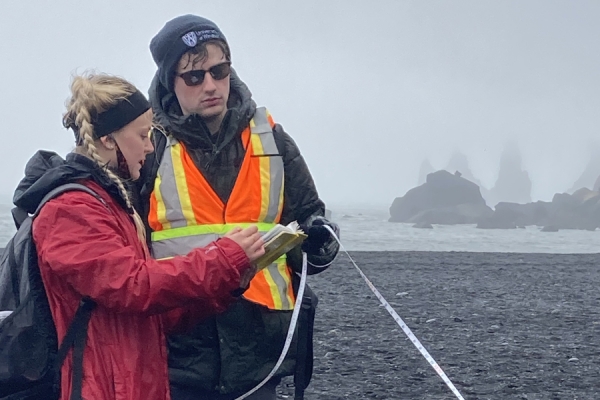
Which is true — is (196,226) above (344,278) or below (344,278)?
above

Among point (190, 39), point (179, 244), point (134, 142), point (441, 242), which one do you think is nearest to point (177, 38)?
point (190, 39)

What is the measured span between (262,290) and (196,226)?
0.28m

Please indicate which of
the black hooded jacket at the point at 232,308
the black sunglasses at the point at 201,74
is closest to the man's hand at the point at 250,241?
the black hooded jacket at the point at 232,308

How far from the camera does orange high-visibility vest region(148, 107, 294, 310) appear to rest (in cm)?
246

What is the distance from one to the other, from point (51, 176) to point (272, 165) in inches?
29.4

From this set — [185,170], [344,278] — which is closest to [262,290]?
[185,170]

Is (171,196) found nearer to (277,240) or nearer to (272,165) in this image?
(272,165)

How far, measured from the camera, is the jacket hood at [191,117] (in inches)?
99.3

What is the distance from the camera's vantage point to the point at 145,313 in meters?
2.00

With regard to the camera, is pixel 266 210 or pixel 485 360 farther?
pixel 485 360

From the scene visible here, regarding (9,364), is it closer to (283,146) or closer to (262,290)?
(262,290)

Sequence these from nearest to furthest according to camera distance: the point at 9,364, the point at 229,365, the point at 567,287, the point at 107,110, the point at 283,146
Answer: the point at 9,364
the point at 107,110
the point at 229,365
the point at 283,146
the point at 567,287

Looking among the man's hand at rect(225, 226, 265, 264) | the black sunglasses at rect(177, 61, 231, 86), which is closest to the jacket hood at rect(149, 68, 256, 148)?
the black sunglasses at rect(177, 61, 231, 86)

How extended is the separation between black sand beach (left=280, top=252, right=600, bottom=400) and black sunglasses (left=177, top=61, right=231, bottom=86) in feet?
10.7
